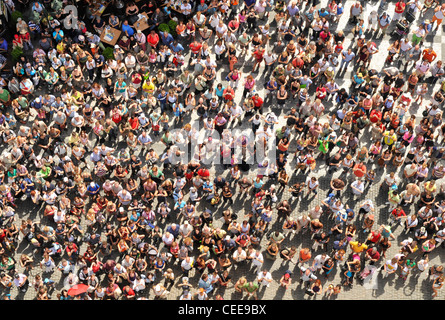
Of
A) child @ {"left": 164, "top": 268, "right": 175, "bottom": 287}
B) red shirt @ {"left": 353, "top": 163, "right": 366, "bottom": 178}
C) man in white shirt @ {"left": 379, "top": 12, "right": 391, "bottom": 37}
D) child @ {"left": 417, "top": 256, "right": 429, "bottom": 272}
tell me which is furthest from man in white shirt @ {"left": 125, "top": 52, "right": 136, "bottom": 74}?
child @ {"left": 417, "top": 256, "right": 429, "bottom": 272}

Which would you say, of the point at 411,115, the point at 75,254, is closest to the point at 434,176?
the point at 411,115

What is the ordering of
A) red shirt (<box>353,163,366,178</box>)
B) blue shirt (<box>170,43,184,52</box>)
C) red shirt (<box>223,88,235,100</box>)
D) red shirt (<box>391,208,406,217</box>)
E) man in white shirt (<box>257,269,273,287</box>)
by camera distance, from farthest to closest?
1. blue shirt (<box>170,43,184,52</box>)
2. red shirt (<box>223,88,235,100</box>)
3. red shirt (<box>353,163,366,178</box>)
4. red shirt (<box>391,208,406,217</box>)
5. man in white shirt (<box>257,269,273,287</box>)

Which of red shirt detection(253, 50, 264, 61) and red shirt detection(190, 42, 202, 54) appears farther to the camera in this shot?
red shirt detection(190, 42, 202, 54)

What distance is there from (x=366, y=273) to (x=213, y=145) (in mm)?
7848

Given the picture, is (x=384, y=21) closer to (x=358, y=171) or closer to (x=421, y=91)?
(x=421, y=91)

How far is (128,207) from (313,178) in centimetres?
733

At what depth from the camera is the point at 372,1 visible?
31.0 metres

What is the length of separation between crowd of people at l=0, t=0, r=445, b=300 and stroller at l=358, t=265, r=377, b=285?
0.09 metres

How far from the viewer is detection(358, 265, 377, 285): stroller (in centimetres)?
2354

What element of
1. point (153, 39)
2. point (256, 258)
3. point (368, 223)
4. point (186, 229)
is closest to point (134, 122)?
point (153, 39)

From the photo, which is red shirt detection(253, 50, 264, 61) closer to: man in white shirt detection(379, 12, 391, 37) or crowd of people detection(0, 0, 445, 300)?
crowd of people detection(0, 0, 445, 300)

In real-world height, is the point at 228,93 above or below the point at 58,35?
below

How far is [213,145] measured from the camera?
26.1 meters

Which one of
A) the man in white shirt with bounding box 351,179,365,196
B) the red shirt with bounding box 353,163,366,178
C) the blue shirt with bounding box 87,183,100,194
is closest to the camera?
the blue shirt with bounding box 87,183,100,194
